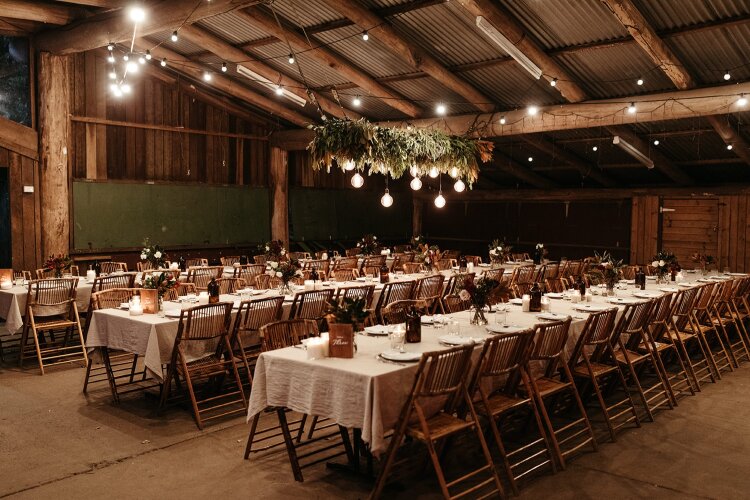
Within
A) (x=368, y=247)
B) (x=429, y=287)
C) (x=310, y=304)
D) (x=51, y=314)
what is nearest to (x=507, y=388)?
(x=310, y=304)

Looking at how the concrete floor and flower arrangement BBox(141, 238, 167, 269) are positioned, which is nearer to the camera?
the concrete floor

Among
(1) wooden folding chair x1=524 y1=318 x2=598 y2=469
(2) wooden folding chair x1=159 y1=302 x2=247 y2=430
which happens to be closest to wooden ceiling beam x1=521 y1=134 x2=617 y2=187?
(1) wooden folding chair x1=524 y1=318 x2=598 y2=469

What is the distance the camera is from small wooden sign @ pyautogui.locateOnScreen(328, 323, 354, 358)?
4.43 meters

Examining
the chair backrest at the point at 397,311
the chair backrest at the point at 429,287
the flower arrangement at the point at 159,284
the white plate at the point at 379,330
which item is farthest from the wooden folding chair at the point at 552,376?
the flower arrangement at the point at 159,284

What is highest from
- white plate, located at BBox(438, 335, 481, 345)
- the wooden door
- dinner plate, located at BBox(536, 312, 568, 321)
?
the wooden door

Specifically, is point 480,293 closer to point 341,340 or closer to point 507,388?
point 507,388

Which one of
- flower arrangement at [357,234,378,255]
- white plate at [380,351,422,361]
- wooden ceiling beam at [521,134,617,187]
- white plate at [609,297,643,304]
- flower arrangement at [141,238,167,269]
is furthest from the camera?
wooden ceiling beam at [521,134,617,187]

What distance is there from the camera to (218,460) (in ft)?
16.1

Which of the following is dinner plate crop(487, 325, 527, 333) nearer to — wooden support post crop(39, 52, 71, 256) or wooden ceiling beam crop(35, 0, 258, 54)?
wooden ceiling beam crop(35, 0, 258, 54)

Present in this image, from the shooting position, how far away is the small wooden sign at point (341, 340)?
4.43 meters

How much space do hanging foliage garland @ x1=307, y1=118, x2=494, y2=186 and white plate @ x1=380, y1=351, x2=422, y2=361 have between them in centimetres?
440

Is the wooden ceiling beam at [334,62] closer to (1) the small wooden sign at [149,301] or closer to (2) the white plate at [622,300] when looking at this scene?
(1) the small wooden sign at [149,301]

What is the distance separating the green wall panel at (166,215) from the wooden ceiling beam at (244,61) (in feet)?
9.72

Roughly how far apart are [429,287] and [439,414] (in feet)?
14.0
